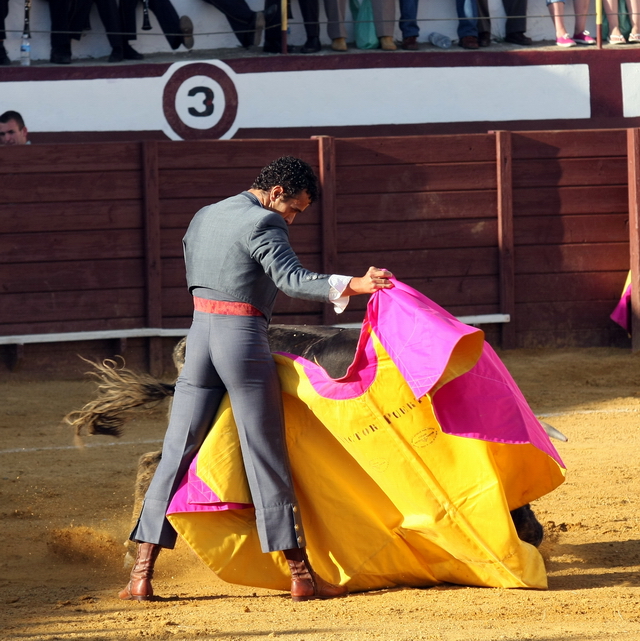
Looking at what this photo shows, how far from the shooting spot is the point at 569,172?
7.59 meters

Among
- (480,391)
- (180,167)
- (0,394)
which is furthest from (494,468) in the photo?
(180,167)

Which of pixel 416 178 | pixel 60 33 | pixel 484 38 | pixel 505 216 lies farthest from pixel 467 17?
pixel 60 33

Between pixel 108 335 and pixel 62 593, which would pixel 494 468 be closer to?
pixel 62 593

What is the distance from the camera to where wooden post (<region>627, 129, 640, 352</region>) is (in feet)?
24.3

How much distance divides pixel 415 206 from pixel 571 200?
1168 millimetres

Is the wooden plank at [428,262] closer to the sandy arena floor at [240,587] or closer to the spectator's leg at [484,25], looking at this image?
the sandy arena floor at [240,587]

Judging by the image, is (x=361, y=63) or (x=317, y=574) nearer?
(x=317, y=574)

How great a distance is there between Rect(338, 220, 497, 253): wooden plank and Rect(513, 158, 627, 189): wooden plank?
0.45 meters

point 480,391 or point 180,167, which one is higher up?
point 180,167

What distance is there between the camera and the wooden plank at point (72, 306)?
22.4 ft

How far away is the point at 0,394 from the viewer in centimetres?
636

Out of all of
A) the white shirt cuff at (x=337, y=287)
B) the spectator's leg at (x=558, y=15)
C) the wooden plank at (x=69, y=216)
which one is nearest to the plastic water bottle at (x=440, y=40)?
the spectator's leg at (x=558, y=15)

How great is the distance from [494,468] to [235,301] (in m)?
0.82

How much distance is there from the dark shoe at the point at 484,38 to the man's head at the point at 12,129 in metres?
3.69
